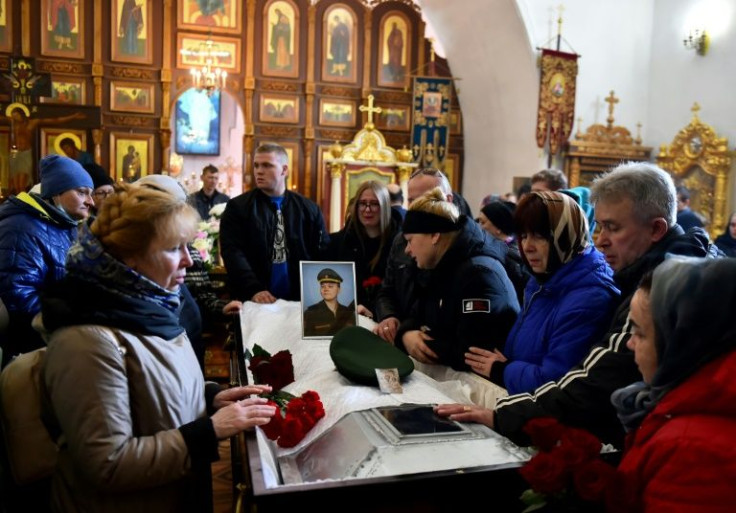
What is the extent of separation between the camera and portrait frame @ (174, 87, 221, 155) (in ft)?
43.0

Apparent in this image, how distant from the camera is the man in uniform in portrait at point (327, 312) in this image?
3.09 m

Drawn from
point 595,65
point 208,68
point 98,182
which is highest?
point 595,65

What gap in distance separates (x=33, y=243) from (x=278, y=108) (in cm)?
914

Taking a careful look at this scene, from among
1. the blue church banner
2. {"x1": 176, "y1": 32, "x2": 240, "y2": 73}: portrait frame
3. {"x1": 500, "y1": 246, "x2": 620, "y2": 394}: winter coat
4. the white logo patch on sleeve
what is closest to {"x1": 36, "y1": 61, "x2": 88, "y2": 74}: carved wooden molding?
{"x1": 176, "y1": 32, "x2": 240, "y2": 73}: portrait frame

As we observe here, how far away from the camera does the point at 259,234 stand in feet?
14.1

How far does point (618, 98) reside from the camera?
10.6 m

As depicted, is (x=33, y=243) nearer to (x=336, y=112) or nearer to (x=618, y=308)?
(x=618, y=308)

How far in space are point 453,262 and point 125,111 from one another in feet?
32.5

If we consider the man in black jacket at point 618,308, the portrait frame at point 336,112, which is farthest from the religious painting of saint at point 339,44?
the man in black jacket at point 618,308

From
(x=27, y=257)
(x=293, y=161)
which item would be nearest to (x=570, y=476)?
(x=27, y=257)

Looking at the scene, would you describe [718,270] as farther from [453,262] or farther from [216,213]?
[216,213]

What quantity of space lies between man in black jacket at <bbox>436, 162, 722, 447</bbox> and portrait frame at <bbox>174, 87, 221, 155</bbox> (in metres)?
12.1

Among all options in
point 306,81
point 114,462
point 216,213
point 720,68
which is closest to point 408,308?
point 114,462

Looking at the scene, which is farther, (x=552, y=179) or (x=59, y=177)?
(x=552, y=179)
